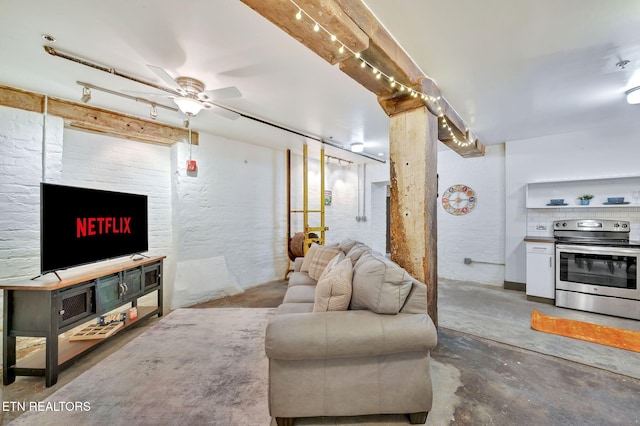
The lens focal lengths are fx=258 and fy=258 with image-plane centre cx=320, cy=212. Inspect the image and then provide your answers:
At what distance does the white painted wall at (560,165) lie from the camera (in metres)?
3.72

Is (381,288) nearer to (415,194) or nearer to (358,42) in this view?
(415,194)

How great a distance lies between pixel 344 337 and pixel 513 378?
1.58 meters

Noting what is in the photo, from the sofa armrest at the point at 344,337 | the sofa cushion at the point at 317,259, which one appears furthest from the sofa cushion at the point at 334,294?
the sofa cushion at the point at 317,259

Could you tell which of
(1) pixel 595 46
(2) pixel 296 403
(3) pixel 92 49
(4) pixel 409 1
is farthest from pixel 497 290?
(3) pixel 92 49

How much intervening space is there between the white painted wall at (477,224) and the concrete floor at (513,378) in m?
1.60

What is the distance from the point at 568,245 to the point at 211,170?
5.36 m

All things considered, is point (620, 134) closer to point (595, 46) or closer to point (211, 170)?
point (595, 46)

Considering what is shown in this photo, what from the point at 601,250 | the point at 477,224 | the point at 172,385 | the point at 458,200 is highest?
the point at 458,200

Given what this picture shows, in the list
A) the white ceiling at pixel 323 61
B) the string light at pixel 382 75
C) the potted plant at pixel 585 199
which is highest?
the white ceiling at pixel 323 61

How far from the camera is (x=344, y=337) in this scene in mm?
1530

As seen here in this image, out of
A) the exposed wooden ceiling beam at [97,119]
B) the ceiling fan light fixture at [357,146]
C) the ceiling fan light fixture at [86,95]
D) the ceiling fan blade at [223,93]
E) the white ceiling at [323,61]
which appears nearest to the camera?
the white ceiling at [323,61]

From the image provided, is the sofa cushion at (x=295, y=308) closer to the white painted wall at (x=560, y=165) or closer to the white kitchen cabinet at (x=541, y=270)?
the white kitchen cabinet at (x=541, y=270)

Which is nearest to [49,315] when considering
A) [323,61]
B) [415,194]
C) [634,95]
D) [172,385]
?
[172,385]

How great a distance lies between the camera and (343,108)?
3.11 meters
